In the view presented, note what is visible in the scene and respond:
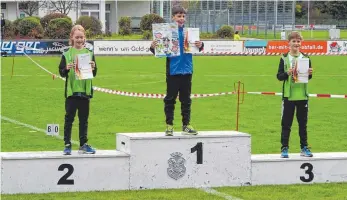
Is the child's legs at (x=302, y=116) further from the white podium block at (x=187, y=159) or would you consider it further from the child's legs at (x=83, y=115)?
the child's legs at (x=83, y=115)

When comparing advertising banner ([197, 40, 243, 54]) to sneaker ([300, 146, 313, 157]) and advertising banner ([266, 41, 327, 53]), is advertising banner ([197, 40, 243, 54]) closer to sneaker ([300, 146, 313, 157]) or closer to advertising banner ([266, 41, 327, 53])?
advertising banner ([266, 41, 327, 53])

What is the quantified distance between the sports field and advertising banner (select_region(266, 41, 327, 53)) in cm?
1104

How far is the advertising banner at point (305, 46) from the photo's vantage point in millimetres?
55509

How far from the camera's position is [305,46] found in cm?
5541

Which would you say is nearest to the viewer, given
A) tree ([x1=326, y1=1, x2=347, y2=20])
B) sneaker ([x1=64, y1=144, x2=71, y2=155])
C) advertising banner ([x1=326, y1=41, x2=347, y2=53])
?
sneaker ([x1=64, y1=144, x2=71, y2=155])

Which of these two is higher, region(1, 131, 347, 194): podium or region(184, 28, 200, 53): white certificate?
region(184, 28, 200, 53): white certificate

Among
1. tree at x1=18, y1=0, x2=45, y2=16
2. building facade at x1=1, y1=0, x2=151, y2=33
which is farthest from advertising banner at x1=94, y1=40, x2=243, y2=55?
tree at x1=18, y1=0, x2=45, y2=16

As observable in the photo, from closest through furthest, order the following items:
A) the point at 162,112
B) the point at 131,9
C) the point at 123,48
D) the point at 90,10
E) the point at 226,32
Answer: the point at 162,112, the point at 123,48, the point at 226,32, the point at 90,10, the point at 131,9

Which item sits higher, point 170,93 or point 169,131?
point 170,93

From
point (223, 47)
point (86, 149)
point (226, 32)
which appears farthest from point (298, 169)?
point (226, 32)

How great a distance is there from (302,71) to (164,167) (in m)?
2.33

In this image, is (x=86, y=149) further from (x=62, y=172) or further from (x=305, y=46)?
(x=305, y=46)

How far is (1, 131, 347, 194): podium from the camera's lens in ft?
38.0

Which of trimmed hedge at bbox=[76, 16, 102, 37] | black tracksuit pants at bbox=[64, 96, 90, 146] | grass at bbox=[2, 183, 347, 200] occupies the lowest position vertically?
grass at bbox=[2, 183, 347, 200]
